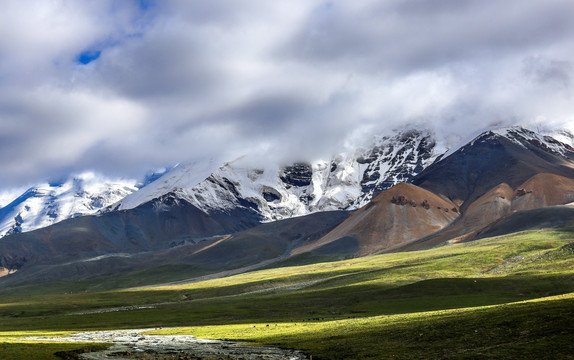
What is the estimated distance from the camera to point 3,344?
7606cm

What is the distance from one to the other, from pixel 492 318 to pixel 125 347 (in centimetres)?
5208

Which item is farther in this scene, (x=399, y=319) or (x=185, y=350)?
(x=399, y=319)

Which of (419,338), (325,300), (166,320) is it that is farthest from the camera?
(325,300)

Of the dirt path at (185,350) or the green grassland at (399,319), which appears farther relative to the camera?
the dirt path at (185,350)

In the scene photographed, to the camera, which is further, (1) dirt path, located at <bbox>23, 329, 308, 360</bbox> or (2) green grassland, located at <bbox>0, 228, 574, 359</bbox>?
(1) dirt path, located at <bbox>23, 329, 308, 360</bbox>

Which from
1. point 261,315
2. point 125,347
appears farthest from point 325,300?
point 125,347

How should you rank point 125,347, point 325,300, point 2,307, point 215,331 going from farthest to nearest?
point 2,307
point 325,300
point 215,331
point 125,347

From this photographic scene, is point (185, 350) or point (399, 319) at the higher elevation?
point (185, 350)

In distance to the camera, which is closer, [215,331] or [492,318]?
[492,318]

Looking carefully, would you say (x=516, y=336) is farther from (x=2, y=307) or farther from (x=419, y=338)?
(x=2, y=307)

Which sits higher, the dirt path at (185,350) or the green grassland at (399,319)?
the dirt path at (185,350)

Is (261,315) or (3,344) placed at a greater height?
(3,344)

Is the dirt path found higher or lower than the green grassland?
higher

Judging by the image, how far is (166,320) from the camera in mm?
143375
